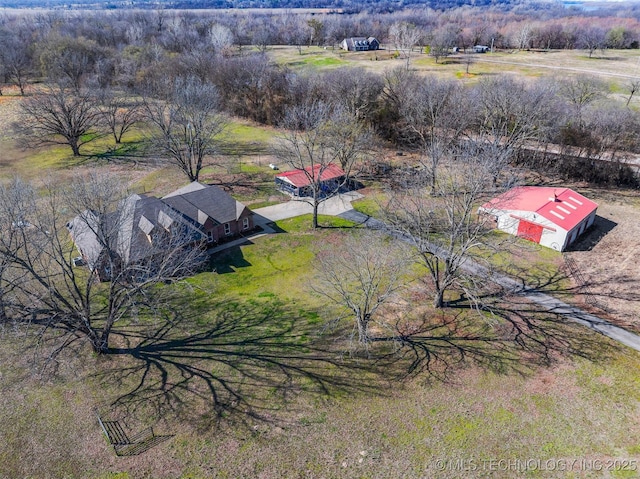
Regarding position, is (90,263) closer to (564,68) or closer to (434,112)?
(434,112)

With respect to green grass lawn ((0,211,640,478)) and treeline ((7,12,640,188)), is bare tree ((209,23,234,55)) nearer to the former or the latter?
treeline ((7,12,640,188))

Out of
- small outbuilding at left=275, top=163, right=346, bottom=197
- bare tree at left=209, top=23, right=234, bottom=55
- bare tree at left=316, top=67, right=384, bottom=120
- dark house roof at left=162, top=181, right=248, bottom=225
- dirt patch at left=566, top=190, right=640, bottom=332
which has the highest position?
bare tree at left=209, top=23, right=234, bottom=55

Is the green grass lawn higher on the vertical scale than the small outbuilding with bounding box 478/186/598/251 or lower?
lower

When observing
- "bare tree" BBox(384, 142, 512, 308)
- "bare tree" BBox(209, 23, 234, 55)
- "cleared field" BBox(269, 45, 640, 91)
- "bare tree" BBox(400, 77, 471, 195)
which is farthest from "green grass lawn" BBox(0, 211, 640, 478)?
"bare tree" BBox(209, 23, 234, 55)

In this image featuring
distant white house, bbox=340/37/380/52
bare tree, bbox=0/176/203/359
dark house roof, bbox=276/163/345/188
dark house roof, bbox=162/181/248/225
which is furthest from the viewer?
distant white house, bbox=340/37/380/52

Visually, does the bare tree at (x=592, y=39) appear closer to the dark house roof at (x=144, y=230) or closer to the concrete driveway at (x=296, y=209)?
the concrete driveway at (x=296, y=209)

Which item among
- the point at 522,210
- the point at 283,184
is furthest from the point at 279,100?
the point at 522,210

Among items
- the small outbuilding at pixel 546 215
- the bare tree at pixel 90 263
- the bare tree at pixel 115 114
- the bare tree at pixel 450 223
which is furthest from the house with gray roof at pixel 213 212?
the bare tree at pixel 115 114

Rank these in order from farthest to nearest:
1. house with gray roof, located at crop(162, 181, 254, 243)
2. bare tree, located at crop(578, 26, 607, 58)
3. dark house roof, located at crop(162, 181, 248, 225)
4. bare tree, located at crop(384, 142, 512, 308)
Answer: bare tree, located at crop(578, 26, 607, 58)
dark house roof, located at crop(162, 181, 248, 225)
house with gray roof, located at crop(162, 181, 254, 243)
bare tree, located at crop(384, 142, 512, 308)

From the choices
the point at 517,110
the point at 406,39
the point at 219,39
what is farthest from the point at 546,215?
the point at 219,39
